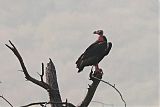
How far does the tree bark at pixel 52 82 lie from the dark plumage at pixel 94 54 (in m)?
2.26

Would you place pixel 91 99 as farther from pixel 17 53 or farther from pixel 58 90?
pixel 17 53

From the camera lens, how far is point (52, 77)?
9.56m

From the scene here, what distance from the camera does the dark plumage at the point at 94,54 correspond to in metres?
11.9

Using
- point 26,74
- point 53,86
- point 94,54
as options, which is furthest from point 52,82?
point 94,54

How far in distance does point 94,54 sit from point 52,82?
2.96m

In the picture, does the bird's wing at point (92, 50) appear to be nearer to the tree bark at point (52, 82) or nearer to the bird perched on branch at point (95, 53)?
the bird perched on branch at point (95, 53)

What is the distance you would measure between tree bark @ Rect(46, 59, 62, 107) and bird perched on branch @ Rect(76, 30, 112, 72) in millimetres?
1981

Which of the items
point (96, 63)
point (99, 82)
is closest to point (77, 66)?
point (96, 63)

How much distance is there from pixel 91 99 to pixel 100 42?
3.64m

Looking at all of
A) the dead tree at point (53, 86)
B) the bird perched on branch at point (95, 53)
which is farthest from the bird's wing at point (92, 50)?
the dead tree at point (53, 86)

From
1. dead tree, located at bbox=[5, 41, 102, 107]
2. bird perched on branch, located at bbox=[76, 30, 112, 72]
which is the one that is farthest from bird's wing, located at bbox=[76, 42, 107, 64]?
dead tree, located at bbox=[5, 41, 102, 107]

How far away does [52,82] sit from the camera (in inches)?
376

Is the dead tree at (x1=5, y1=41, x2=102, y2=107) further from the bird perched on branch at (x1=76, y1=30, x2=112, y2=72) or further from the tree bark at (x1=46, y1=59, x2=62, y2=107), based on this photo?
the bird perched on branch at (x1=76, y1=30, x2=112, y2=72)

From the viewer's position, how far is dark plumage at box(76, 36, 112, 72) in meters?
11.9
